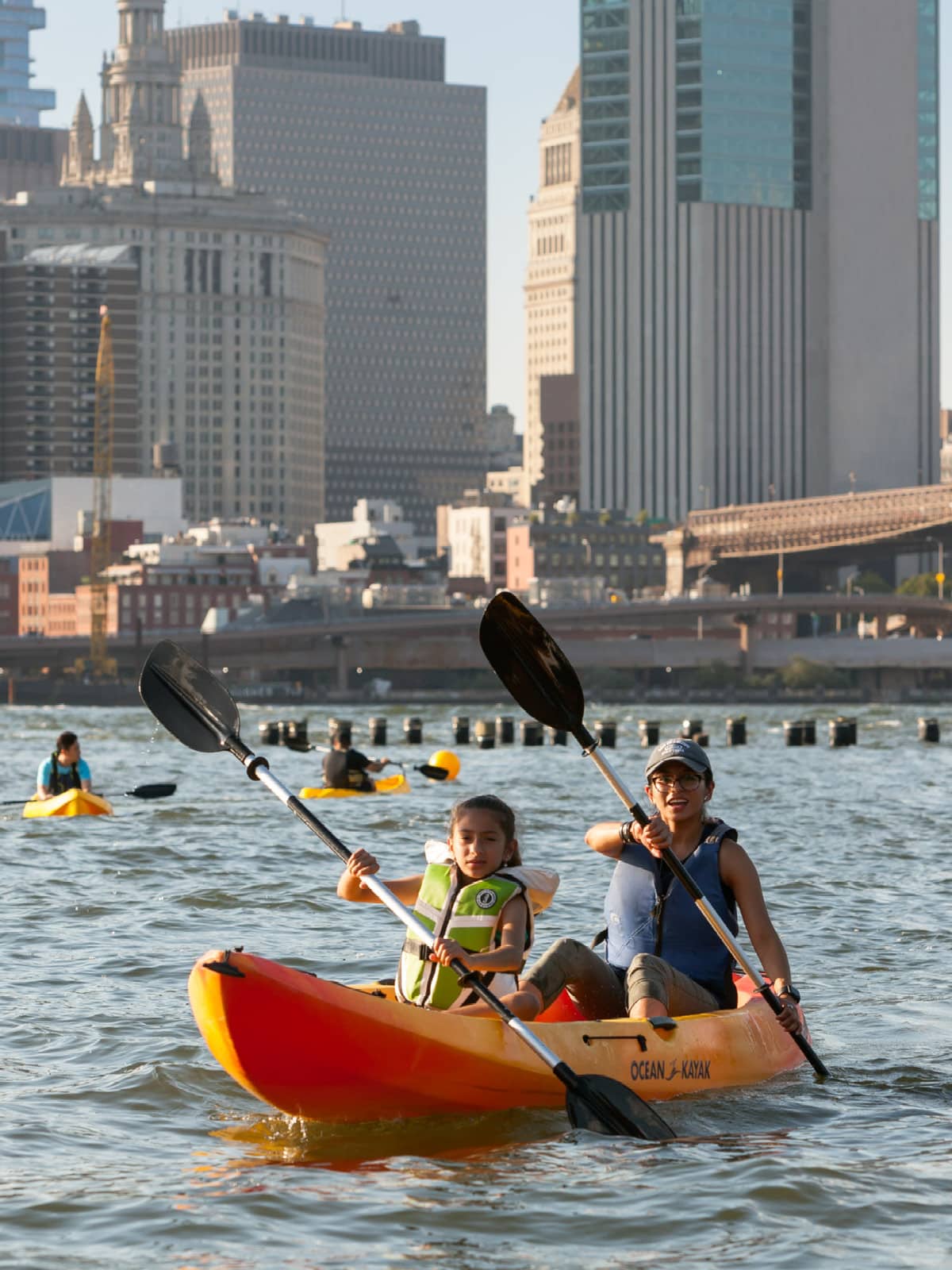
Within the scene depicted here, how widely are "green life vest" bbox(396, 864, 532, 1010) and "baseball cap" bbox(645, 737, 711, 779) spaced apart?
1006 millimetres

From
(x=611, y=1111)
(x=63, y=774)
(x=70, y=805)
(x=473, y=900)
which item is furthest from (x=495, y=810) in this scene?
(x=63, y=774)

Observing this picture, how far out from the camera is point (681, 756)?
13602mm

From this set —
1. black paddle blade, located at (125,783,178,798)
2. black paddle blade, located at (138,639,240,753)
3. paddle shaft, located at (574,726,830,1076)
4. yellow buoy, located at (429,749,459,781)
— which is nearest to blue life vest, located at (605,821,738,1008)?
paddle shaft, located at (574,726,830,1076)

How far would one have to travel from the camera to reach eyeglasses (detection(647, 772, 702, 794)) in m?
13.7

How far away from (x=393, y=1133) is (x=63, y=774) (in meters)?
22.1

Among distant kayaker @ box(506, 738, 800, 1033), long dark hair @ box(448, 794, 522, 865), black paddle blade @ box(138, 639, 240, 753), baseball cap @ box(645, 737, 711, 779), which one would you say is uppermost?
black paddle blade @ box(138, 639, 240, 753)

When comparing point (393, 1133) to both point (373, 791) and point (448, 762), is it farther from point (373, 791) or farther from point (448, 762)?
point (448, 762)

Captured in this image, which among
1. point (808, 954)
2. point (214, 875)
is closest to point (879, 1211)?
point (808, 954)

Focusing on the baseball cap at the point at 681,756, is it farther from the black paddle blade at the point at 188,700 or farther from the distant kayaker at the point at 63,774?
the distant kayaker at the point at 63,774

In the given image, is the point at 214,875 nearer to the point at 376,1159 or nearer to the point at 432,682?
the point at 376,1159

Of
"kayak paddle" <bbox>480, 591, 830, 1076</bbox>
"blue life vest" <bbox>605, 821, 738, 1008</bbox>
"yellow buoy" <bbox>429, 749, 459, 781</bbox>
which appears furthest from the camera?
"yellow buoy" <bbox>429, 749, 459, 781</bbox>

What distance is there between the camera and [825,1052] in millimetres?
16656

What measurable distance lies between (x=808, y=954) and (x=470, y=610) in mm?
151289

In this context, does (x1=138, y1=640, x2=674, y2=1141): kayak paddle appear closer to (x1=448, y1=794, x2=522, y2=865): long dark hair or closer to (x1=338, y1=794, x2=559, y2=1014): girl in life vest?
(x1=338, y1=794, x2=559, y2=1014): girl in life vest
